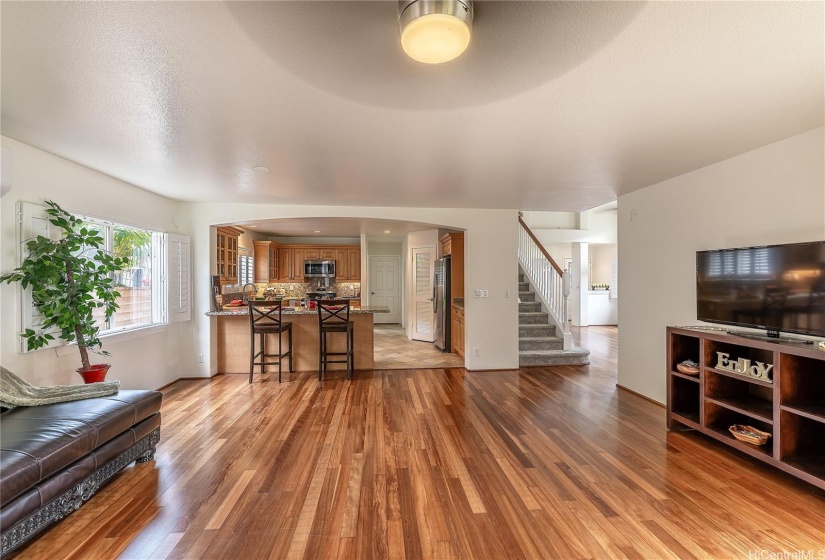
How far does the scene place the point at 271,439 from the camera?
3002 mm

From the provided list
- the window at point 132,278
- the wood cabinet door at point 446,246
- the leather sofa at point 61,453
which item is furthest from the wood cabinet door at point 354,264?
the leather sofa at point 61,453

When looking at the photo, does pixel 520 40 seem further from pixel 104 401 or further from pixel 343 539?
pixel 104 401

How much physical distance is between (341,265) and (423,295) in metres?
2.60

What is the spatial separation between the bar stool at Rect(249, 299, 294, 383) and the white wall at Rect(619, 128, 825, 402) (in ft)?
14.5

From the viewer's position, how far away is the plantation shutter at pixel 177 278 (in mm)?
4488

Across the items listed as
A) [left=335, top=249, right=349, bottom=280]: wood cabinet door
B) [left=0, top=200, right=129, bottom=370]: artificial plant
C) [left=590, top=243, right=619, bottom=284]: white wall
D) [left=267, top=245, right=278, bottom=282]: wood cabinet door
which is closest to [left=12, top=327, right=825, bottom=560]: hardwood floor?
[left=0, top=200, right=129, bottom=370]: artificial plant

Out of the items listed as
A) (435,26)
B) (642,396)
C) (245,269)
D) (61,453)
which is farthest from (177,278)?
(642,396)

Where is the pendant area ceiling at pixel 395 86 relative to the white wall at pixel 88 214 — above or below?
above

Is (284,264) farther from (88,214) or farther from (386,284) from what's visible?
(88,214)

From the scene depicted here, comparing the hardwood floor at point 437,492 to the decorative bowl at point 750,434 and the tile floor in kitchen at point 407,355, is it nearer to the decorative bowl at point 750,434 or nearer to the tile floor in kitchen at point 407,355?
the decorative bowl at point 750,434

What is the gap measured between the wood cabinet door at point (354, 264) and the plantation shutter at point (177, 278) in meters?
4.62

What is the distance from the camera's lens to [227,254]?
20.8 feet

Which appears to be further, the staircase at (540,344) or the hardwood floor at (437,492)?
the staircase at (540,344)

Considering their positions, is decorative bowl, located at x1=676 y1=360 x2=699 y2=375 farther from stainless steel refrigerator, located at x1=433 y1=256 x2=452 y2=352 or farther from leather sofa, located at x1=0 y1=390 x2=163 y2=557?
leather sofa, located at x1=0 y1=390 x2=163 y2=557
